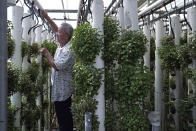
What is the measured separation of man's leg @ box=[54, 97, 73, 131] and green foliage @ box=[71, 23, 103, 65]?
94 centimetres

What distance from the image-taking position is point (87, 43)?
2.31 meters

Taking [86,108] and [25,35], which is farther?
[25,35]

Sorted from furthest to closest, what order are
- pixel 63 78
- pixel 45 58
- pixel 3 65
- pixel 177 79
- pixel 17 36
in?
1. pixel 45 58
2. pixel 177 79
3. pixel 63 78
4. pixel 17 36
5. pixel 3 65

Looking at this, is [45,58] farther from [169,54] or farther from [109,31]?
[169,54]

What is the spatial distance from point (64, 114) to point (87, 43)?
129cm

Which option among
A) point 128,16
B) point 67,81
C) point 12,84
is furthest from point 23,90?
point 128,16

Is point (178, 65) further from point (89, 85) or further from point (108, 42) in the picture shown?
point (89, 85)

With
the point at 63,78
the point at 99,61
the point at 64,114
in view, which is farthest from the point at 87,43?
the point at 64,114

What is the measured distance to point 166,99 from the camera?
13.6ft

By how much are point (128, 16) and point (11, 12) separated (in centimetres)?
152

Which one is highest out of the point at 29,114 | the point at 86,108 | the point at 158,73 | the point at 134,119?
the point at 158,73

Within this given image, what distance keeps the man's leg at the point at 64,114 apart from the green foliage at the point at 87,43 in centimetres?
94

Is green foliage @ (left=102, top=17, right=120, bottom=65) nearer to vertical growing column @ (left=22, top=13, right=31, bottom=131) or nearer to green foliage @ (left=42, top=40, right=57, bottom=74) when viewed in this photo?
vertical growing column @ (left=22, top=13, right=31, bottom=131)

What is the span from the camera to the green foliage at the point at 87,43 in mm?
2309
